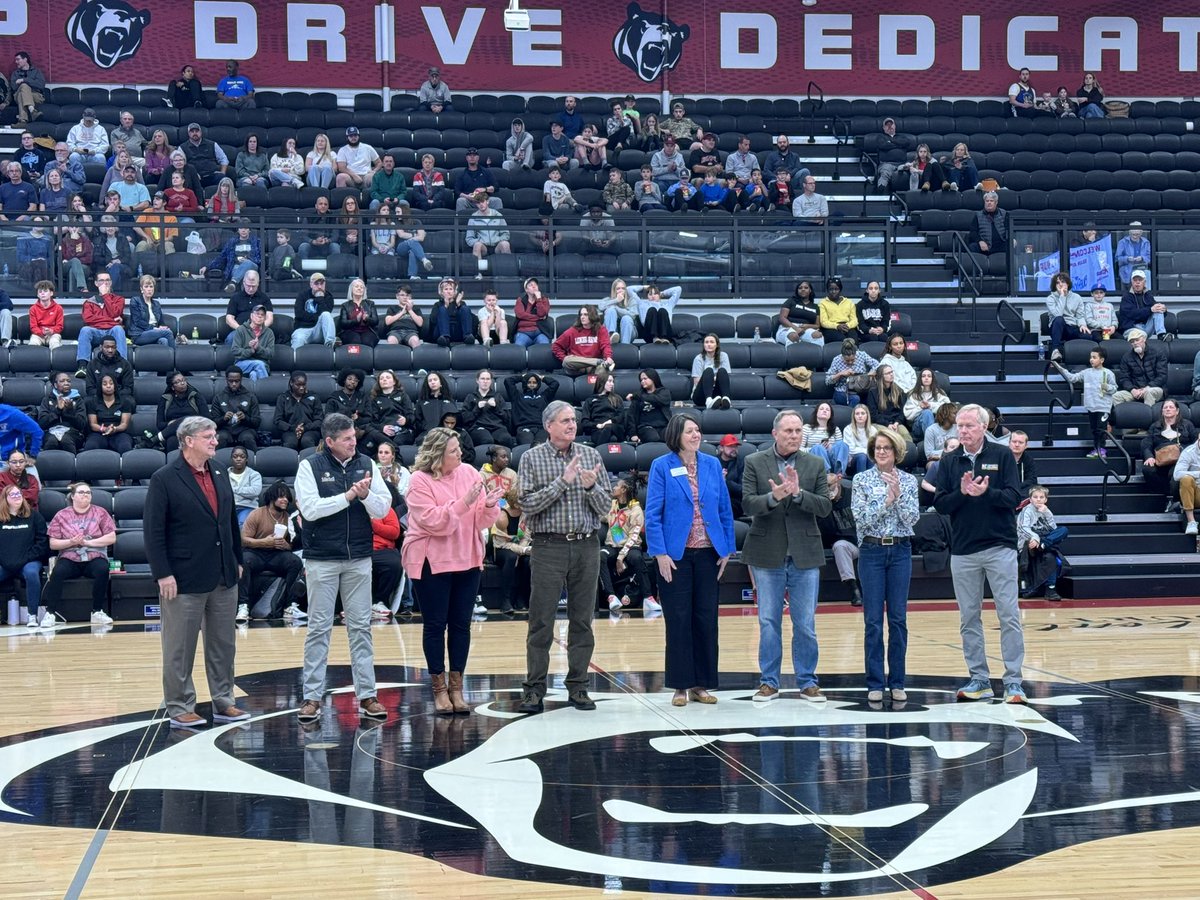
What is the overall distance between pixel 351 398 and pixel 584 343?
2856 millimetres

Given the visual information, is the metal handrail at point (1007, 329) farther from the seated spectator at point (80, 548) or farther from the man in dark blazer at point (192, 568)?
the man in dark blazer at point (192, 568)

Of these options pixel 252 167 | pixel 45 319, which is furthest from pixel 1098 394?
pixel 45 319

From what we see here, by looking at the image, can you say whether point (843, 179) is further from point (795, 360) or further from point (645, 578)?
point (645, 578)

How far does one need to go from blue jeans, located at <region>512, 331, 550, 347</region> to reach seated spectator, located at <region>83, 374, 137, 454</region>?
176 inches

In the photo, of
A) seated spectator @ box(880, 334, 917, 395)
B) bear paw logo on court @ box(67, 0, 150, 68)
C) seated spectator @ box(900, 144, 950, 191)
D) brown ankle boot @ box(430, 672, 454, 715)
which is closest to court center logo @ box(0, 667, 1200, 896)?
brown ankle boot @ box(430, 672, 454, 715)

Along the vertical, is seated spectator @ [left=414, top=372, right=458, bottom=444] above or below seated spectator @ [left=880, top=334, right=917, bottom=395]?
below

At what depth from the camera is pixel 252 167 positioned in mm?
19641

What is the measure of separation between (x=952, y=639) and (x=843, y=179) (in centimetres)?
1286

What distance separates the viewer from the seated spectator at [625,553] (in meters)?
12.9

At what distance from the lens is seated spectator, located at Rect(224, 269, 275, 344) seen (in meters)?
16.2

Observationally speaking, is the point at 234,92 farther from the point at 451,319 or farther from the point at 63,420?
the point at 63,420

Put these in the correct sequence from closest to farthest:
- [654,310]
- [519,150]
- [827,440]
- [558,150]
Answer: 1. [827,440]
2. [654,310]
3. [519,150]
4. [558,150]

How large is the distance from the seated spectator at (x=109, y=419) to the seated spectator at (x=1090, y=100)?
57.8ft

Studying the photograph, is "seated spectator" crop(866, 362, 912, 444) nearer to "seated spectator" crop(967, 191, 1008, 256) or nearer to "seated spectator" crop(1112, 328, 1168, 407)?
"seated spectator" crop(1112, 328, 1168, 407)
